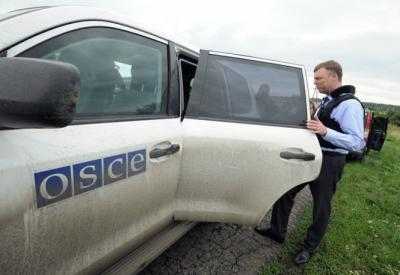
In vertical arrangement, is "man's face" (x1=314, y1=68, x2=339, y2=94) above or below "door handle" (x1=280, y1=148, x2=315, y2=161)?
A: above

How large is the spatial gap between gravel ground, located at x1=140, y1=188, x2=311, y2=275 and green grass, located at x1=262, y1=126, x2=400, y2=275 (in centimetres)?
18

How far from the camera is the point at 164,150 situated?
231 cm

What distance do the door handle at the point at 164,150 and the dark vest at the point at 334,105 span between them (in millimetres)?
1822

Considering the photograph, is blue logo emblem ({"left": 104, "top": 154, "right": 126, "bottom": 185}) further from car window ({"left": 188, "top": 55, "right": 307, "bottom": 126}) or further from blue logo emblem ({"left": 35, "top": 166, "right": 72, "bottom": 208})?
car window ({"left": 188, "top": 55, "right": 307, "bottom": 126})

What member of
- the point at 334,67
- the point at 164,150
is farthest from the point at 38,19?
the point at 334,67

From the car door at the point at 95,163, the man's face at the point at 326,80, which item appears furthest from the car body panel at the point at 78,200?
the man's face at the point at 326,80

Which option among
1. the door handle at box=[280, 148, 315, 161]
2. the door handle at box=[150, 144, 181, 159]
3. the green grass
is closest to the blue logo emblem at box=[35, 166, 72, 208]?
the door handle at box=[150, 144, 181, 159]

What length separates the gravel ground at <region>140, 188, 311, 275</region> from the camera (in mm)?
3430

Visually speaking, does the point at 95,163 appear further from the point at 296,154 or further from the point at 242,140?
the point at 296,154

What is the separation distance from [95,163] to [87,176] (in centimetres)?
7

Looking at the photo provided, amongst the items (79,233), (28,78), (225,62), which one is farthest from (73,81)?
(225,62)

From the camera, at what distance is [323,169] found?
3.75 meters

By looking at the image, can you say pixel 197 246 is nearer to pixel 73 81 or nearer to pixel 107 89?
pixel 107 89

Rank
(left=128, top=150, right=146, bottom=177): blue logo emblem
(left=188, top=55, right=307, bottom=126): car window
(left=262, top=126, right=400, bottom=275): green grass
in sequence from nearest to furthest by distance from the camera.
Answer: (left=128, top=150, right=146, bottom=177): blue logo emblem, (left=188, top=55, right=307, bottom=126): car window, (left=262, top=126, right=400, bottom=275): green grass
